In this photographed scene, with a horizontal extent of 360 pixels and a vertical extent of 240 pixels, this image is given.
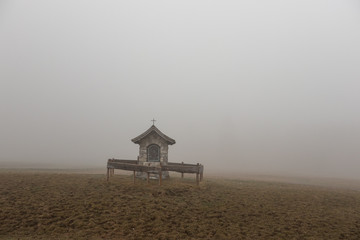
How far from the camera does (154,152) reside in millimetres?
22109

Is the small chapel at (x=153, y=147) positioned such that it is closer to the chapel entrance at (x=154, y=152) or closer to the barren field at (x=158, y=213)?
the chapel entrance at (x=154, y=152)

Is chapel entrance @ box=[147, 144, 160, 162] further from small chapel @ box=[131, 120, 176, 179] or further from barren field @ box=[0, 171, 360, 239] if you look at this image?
barren field @ box=[0, 171, 360, 239]

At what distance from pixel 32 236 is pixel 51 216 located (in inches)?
76.4

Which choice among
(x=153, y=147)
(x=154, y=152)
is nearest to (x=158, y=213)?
(x=154, y=152)

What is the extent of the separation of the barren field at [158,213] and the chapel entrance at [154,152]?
4.83 m

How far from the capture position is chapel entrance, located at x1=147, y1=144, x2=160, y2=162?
72.2 feet

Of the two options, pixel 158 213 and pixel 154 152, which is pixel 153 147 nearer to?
pixel 154 152

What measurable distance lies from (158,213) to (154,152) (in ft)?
33.9

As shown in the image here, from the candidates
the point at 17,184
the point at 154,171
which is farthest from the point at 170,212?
A: the point at 17,184

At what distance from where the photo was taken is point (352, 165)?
9725 centimetres

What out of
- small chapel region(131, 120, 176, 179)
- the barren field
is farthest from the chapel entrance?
the barren field

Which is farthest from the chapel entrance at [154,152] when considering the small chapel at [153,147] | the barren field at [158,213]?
the barren field at [158,213]

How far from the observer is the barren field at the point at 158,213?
10.1 meters

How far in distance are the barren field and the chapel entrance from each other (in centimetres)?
483
